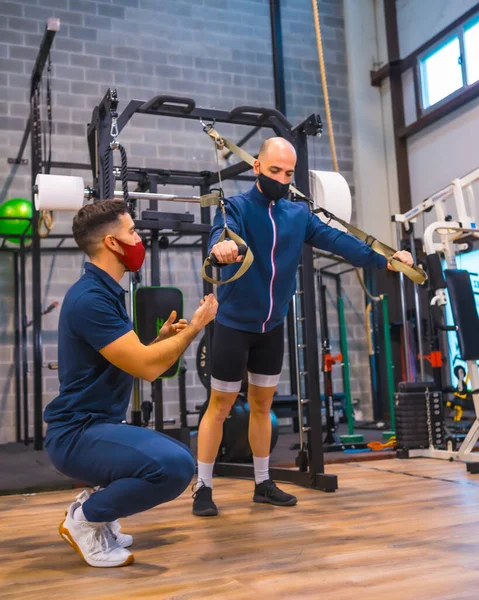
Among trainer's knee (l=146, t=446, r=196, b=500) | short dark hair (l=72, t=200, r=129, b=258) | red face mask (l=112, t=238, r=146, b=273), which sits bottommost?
trainer's knee (l=146, t=446, r=196, b=500)

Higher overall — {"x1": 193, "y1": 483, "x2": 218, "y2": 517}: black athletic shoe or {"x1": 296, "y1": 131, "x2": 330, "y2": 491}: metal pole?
{"x1": 296, "y1": 131, "x2": 330, "y2": 491}: metal pole

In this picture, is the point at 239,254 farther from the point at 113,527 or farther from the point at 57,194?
the point at 57,194

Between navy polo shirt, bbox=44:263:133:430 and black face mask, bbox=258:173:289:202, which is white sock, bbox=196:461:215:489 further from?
black face mask, bbox=258:173:289:202

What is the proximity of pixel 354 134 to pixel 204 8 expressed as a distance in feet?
7.75

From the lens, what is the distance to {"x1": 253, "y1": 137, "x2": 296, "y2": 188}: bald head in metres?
2.71

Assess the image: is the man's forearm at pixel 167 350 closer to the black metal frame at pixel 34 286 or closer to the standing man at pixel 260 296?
the standing man at pixel 260 296

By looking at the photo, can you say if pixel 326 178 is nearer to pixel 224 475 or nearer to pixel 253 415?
pixel 253 415

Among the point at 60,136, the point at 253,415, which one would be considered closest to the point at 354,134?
the point at 60,136

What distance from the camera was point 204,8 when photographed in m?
7.83

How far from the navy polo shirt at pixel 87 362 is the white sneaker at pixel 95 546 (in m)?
0.31

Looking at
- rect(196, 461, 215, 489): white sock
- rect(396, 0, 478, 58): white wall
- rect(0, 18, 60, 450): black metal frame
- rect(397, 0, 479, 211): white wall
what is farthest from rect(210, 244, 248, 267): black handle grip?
rect(396, 0, 478, 58): white wall

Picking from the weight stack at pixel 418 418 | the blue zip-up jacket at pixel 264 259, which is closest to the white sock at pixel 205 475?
the blue zip-up jacket at pixel 264 259

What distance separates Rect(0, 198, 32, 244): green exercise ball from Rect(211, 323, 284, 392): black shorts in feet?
11.7

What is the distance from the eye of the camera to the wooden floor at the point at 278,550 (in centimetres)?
169
